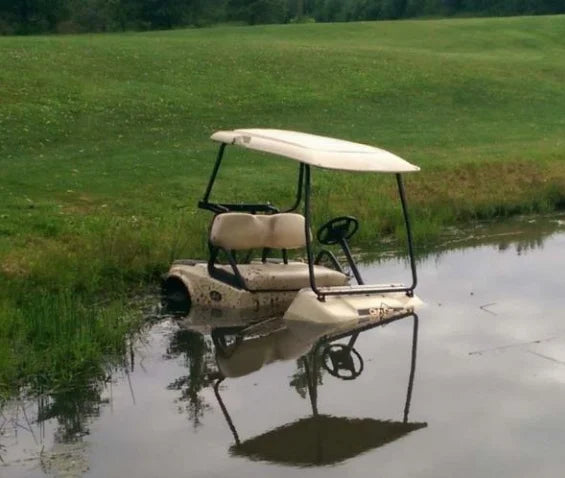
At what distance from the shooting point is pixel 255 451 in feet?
25.0

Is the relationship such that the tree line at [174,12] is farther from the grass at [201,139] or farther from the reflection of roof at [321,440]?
the reflection of roof at [321,440]

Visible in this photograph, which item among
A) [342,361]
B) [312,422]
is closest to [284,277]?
[342,361]

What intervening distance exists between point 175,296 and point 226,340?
1396 millimetres

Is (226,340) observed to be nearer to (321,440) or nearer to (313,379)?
(313,379)

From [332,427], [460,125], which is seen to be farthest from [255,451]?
[460,125]

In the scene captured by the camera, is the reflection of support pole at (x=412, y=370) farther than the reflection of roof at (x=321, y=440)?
Yes

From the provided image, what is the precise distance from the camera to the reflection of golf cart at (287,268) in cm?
1059

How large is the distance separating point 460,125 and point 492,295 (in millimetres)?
14236

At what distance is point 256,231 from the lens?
11633 mm

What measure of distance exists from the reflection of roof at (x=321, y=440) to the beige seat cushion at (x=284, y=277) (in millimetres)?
3003

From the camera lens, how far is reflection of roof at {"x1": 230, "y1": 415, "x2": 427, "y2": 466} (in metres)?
7.54

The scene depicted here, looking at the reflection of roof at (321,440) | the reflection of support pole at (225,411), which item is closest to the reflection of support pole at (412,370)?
the reflection of roof at (321,440)

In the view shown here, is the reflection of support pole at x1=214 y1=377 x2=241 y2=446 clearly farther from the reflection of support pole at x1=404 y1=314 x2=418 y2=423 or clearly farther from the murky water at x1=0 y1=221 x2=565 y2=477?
the reflection of support pole at x1=404 y1=314 x2=418 y2=423

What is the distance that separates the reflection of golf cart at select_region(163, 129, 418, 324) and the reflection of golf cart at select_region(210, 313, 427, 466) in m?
0.54
